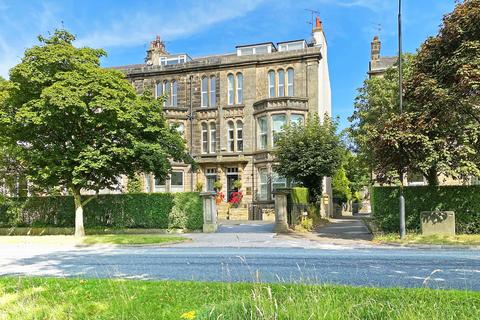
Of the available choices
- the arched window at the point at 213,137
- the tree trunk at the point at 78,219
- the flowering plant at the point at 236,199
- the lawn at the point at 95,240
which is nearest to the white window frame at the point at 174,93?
the arched window at the point at 213,137

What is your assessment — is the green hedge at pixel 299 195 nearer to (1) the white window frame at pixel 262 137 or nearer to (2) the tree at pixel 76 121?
(2) the tree at pixel 76 121

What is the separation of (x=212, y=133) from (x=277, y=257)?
2558cm

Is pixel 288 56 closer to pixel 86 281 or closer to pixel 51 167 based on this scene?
pixel 51 167

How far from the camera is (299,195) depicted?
24.3 metres

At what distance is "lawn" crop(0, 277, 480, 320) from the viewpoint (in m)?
4.43

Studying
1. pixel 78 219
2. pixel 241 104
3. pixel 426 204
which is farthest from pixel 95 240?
pixel 241 104

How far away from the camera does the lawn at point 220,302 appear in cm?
443

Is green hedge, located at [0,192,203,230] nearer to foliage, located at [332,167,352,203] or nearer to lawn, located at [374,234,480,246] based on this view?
lawn, located at [374,234,480,246]

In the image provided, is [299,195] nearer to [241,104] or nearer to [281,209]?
[281,209]

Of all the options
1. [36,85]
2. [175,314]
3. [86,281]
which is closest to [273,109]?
[36,85]

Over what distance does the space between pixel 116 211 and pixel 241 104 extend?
16.1m

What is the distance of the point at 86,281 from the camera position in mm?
7625

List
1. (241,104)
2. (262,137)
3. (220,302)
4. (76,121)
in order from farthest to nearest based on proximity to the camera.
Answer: (241,104) < (262,137) < (76,121) < (220,302)

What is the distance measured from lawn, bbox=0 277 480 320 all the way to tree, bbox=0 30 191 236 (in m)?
12.9
